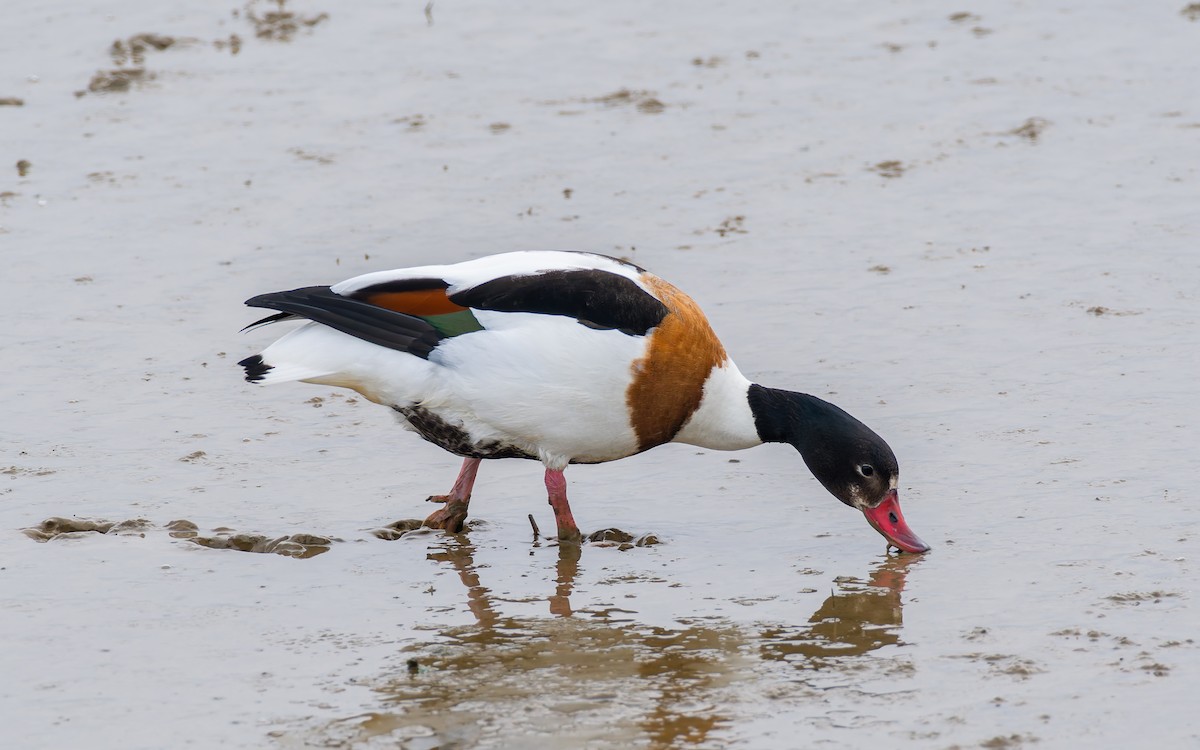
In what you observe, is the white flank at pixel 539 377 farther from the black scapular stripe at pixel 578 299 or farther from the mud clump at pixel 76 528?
the mud clump at pixel 76 528

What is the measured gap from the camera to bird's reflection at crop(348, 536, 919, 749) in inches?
197

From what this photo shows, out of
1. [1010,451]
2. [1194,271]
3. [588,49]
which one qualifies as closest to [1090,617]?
[1010,451]

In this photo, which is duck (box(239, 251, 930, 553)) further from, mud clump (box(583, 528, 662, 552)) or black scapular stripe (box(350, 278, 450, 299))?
mud clump (box(583, 528, 662, 552))

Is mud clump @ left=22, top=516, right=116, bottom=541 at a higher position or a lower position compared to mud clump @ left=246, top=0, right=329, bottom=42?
lower

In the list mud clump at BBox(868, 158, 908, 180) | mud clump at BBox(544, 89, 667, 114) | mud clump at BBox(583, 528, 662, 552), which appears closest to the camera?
mud clump at BBox(583, 528, 662, 552)

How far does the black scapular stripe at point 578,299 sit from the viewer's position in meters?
6.37

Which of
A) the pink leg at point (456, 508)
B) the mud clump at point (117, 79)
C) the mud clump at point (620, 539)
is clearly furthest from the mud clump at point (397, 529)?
the mud clump at point (117, 79)

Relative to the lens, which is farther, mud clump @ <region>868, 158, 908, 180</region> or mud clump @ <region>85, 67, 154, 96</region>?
mud clump @ <region>85, 67, 154, 96</region>

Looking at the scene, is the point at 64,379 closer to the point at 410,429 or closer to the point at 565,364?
the point at 410,429

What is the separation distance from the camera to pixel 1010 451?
729cm

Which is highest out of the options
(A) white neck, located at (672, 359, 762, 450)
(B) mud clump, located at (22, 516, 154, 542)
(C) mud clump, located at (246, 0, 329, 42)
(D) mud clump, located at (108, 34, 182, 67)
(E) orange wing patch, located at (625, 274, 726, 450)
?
(C) mud clump, located at (246, 0, 329, 42)

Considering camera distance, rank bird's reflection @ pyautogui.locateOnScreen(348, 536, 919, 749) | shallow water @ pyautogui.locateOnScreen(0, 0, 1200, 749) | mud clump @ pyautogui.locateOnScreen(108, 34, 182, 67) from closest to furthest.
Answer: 1. bird's reflection @ pyautogui.locateOnScreen(348, 536, 919, 749)
2. shallow water @ pyautogui.locateOnScreen(0, 0, 1200, 749)
3. mud clump @ pyautogui.locateOnScreen(108, 34, 182, 67)

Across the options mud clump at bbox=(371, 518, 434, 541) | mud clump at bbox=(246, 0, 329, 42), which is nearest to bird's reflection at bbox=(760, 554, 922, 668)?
mud clump at bbox=(371, 518, 434, 541)

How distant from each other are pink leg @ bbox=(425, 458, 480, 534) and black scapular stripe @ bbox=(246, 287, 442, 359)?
25.3 inches
